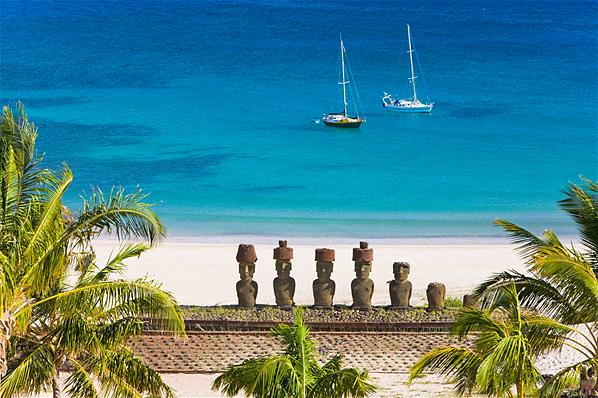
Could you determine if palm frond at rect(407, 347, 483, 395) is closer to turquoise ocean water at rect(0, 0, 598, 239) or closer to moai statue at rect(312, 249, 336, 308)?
moai statue at rect(312, 249, 336, 308)

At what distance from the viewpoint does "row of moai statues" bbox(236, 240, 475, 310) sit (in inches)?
811

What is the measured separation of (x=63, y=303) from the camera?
1355 centimetres

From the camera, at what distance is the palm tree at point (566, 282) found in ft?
43.7

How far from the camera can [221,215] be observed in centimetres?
3731

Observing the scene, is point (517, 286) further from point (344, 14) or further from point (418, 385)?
point (344, 14)

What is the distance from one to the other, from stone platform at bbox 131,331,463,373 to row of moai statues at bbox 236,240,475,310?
Answer: 1.28 metres

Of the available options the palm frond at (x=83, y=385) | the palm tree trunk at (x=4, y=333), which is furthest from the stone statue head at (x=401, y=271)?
the palm tree trunk at (x=4, y=333)

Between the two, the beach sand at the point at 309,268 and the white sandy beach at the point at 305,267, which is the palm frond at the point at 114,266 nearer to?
the beach sand at the point at 309,268

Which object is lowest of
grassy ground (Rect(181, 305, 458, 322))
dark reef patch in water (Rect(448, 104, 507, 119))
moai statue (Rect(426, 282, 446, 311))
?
grassy ground (Rect(181, 305, 458, 322))

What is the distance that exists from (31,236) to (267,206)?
25.1 meters

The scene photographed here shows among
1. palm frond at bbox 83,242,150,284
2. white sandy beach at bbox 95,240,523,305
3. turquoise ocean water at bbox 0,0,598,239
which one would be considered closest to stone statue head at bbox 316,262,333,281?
white sandy beach at bbox 95,240,523,305

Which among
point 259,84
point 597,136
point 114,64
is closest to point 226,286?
point 597,136

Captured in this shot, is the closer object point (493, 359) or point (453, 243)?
point (493, 359)

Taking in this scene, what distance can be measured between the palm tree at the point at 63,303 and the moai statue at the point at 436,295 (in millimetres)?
7327
